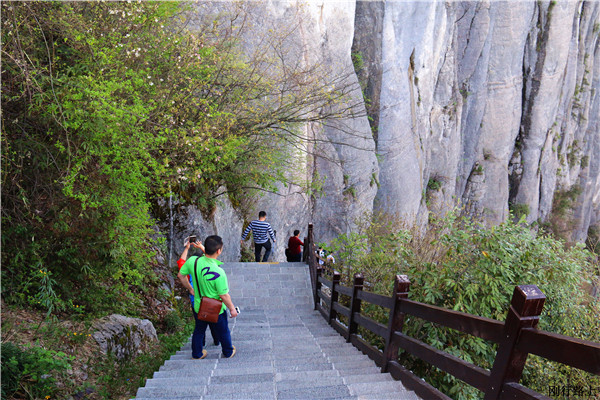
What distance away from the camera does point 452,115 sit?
2766cm

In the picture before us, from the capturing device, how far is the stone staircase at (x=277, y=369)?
3574 mm

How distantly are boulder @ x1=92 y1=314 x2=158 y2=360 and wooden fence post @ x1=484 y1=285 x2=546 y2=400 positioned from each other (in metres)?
4.43

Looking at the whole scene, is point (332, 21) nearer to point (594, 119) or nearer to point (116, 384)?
point (116, 384)

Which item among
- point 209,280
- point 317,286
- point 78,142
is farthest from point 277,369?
point 317,286

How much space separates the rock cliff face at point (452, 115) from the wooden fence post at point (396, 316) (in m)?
7.73

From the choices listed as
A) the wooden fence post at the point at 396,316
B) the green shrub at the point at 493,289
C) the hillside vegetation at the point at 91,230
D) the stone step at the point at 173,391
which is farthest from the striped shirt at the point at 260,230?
the stone step at the point at 173,391

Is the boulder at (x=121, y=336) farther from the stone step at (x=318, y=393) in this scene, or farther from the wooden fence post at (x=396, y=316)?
the wooden fence post at (x=396, y=316)

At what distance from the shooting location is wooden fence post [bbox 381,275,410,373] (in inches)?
169

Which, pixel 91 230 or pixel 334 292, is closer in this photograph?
pixel 91 230

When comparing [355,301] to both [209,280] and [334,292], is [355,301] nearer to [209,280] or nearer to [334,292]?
[334,292]

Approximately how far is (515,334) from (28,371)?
382 cm

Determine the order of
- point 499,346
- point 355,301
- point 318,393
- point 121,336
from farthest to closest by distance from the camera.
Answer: point 355,301, point 121,336, point 318,393, point 499,346

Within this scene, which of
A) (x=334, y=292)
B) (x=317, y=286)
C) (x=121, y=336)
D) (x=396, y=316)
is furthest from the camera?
(x=317, y=286)

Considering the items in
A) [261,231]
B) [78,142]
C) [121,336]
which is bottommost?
[121,336]
